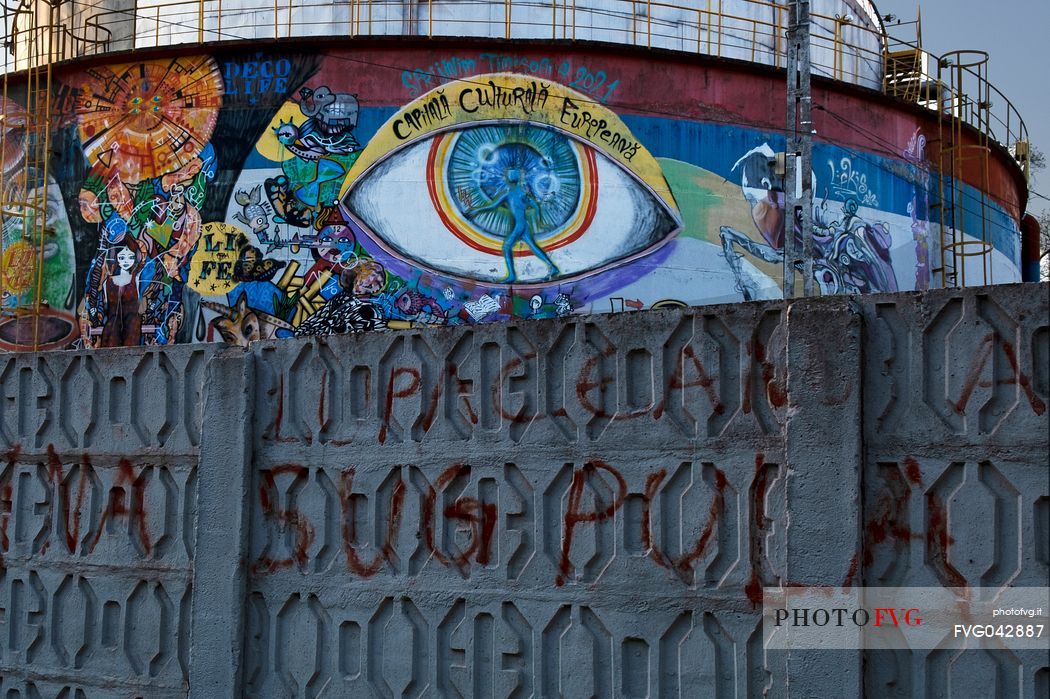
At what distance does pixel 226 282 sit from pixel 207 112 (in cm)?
263

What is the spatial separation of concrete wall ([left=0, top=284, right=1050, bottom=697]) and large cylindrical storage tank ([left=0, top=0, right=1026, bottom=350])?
1021 cm

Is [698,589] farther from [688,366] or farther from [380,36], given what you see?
[380,36]

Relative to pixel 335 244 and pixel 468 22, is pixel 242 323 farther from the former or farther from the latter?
pixel 468 22

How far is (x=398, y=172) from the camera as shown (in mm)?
17453

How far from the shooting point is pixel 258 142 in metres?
17.7

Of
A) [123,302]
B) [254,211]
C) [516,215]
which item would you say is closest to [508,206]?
[516,215]

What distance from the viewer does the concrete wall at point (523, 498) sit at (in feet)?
15.4

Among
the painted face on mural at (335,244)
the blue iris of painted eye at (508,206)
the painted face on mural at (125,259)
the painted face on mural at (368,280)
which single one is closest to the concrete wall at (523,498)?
the painted face on mural at (368,280)

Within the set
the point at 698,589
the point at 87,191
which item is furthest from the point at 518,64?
the point at 698,589

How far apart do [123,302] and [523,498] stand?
13862mm

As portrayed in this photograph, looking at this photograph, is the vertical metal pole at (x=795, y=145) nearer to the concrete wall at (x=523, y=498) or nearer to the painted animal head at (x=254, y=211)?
the painted animal head at (x=254, y=211)

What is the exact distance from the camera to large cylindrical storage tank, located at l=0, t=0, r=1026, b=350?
17312 millimetres

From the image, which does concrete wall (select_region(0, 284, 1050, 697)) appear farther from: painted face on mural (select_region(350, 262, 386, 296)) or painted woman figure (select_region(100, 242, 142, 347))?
painted woman figure (select_region(100, 242, 142, 347))

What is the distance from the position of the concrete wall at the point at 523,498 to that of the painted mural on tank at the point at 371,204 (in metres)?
10.1
